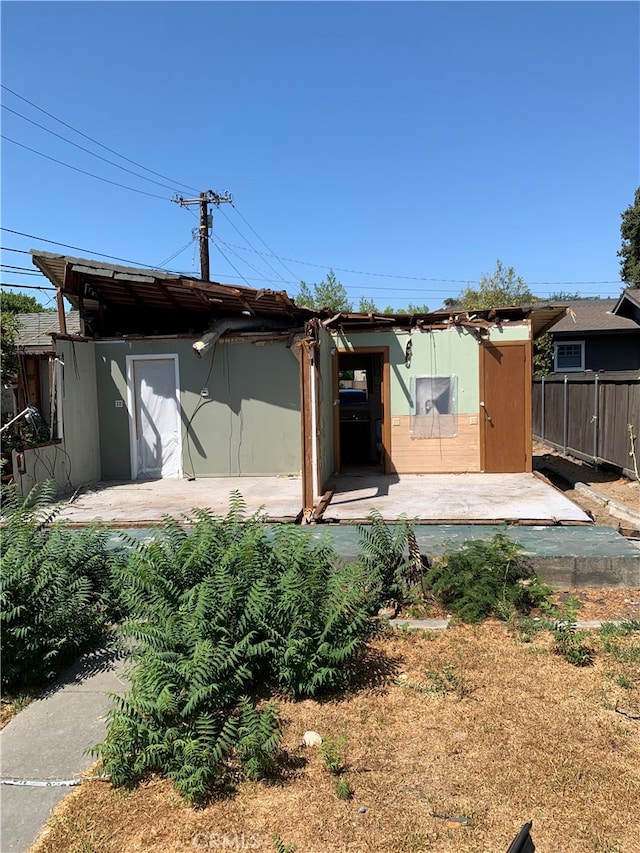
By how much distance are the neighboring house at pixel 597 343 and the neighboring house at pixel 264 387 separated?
10335mm

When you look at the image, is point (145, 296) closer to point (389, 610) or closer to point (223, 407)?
point (223, 407)

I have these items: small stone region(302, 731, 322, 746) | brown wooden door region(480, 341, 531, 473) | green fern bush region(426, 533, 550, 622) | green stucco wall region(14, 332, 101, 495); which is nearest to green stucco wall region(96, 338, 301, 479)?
green stucco wall region(14, 332, 101, 495)

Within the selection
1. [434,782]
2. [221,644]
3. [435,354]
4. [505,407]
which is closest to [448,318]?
[435,354]

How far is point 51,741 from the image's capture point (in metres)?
2.87

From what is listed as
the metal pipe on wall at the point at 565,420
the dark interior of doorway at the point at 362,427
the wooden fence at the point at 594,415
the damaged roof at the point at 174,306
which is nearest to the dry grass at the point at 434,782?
the damaged roof at the point at 174,306

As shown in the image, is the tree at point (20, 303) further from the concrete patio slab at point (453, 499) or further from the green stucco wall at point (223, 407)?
the concrete patio slab at point (453, 499)

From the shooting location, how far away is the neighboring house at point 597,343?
18719 millimetres

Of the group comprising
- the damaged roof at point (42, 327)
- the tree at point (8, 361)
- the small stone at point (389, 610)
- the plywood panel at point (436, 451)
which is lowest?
the small stone at point (389, 610)

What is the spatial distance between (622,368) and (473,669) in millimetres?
18472

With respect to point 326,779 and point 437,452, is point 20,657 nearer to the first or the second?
point 326,779

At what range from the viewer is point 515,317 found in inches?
379

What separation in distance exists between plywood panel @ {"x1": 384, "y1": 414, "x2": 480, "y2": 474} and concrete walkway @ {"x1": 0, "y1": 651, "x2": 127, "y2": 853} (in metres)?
6.93

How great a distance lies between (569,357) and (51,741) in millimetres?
19814

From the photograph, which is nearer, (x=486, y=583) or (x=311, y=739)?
(x=311, y=739)
